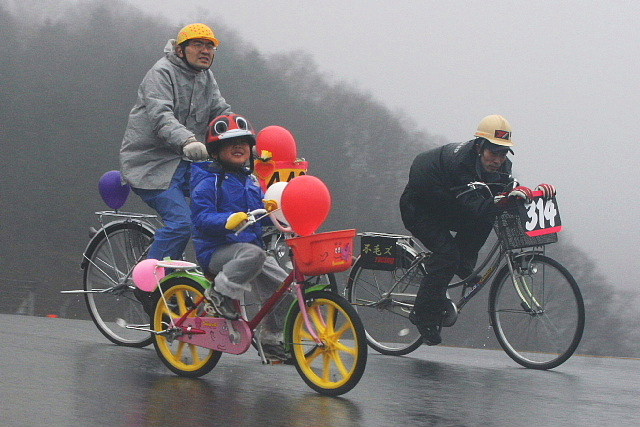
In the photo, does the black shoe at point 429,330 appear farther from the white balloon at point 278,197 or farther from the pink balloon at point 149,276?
the white balloon at point 278,197

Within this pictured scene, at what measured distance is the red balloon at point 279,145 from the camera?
800cm

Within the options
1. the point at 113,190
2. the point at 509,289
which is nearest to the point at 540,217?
the point at 509,289

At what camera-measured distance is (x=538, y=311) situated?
751 centimetres

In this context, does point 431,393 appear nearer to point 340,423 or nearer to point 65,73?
point 340,423

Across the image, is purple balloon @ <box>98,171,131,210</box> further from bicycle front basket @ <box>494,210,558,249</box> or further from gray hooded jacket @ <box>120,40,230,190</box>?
bicycle front basket @ <box>494,210,558,249</box>

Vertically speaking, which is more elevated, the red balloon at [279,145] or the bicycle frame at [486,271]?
the red balloon at [279,145]

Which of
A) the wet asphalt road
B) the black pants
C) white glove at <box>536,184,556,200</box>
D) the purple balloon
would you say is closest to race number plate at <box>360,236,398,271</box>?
the black pants

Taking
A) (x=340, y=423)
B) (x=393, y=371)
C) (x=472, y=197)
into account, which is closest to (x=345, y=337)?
(x=340, y=423)

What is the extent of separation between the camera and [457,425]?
516 centimetres

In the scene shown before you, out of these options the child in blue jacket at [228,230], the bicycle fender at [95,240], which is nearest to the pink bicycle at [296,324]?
the child in blue jacket at [228,230]

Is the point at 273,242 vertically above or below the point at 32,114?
below

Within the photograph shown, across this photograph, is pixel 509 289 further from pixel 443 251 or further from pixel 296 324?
pixel 296 324

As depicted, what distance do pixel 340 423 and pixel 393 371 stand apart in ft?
7.02

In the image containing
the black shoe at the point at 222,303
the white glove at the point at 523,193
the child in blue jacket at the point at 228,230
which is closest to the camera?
the child in blue jacket at the point at 228,230
